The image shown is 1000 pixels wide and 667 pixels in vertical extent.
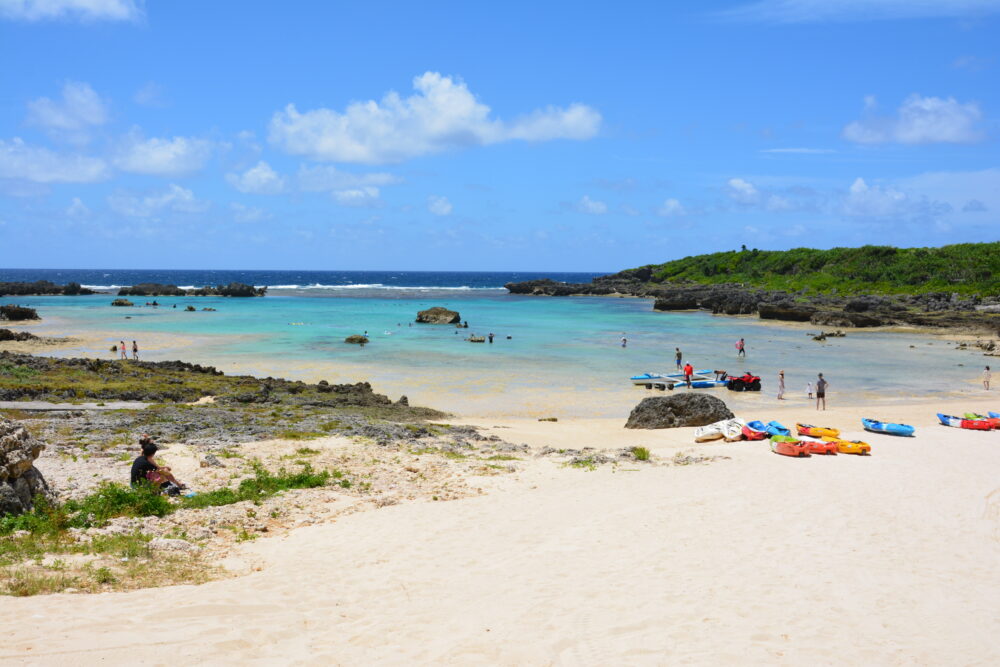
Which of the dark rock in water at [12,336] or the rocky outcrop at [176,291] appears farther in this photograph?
the rocky outcrop at [176,291]

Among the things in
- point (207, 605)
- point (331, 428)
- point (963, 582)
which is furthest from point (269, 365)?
point (963, 582)

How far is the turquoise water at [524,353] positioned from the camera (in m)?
32.2

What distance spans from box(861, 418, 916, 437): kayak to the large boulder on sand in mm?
4015

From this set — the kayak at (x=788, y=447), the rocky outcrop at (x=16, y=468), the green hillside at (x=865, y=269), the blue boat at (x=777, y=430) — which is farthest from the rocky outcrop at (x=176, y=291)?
the kayak at (x=788, y=447)

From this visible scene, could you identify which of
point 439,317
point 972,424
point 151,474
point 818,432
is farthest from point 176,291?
point 972,424

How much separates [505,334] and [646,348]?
13648 millimetres

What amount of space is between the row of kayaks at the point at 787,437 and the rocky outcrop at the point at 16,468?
1568 cm

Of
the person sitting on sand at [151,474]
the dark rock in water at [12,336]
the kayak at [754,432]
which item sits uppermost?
the dark rock in water at [12,336]

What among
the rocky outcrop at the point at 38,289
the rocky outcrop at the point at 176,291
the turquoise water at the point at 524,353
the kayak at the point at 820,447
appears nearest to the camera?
the kayak at the point at 820,447

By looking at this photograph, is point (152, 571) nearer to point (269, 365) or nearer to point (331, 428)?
point (331, 428)

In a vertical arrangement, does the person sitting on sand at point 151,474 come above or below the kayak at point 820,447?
above

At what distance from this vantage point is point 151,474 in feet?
40.5

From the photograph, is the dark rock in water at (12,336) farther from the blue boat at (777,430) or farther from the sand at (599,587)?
the blue boat at (777,430)

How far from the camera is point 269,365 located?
39688 millimetres
